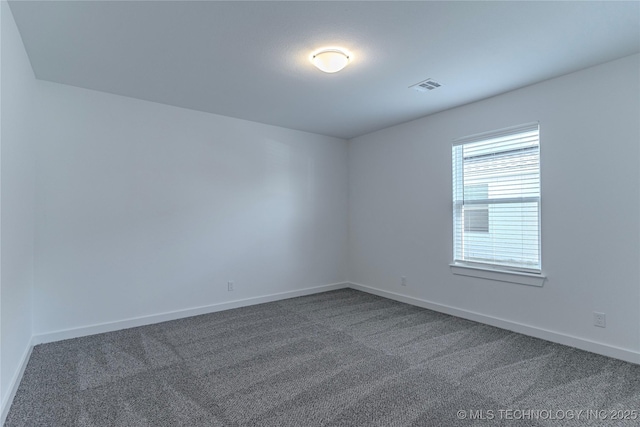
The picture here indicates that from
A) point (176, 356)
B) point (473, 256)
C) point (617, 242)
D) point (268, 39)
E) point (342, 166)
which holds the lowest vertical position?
point (176, 356)

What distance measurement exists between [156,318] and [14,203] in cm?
194

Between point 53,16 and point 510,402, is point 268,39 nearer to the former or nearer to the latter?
point 53,16

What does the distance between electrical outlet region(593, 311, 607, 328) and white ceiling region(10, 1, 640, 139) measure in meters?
2.23

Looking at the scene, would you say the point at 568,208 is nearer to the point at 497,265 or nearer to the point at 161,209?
the point at 497,265

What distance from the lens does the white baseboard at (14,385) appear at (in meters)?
1.97

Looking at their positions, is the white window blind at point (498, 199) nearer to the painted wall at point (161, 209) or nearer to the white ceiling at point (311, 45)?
the white ceiling at point (311, 45)

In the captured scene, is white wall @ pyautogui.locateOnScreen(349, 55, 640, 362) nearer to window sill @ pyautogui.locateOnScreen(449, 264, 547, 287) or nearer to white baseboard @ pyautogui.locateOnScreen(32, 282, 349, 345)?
window sill @ pyautogui.locateOnScreen(449, 264, 547, 287)

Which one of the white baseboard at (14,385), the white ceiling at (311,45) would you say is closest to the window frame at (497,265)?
the white ceiling at (311,45)

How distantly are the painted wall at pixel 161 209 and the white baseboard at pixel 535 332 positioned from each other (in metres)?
1.72

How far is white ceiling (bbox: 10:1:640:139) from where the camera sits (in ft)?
6.98

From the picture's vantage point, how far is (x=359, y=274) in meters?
5.42

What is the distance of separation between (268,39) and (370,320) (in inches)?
123

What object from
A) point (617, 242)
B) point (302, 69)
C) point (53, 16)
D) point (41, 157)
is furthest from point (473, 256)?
point (41, 157)

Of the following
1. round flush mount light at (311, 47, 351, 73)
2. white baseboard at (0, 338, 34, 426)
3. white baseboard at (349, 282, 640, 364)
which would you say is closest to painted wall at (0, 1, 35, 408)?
white baseboard at (0, 338, 34, 426)
